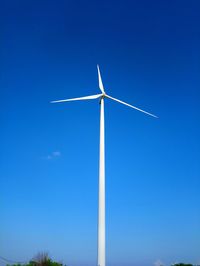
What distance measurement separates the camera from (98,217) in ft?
150

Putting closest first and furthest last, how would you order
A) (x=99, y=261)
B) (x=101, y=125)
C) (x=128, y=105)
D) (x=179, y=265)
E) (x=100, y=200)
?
(x=99, y=261) < (x=100, y=200) < (x=101, y=125) < (x=128, y=105) < (x=179, y=265)

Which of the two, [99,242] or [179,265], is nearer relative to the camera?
[99,242]

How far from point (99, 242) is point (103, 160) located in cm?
1126

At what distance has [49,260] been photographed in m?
89.5

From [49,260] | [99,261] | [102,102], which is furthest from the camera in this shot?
[49,260]

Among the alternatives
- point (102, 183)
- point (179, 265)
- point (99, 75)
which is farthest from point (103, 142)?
point (179, 265)

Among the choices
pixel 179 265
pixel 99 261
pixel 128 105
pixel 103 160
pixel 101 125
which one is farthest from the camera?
pixel 179 265

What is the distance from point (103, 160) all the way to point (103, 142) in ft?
9.47

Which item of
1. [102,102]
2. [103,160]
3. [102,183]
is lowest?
[102,183]

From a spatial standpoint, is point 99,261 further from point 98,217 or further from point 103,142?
point 103,142

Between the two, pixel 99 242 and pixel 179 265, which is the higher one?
pixel 179 265

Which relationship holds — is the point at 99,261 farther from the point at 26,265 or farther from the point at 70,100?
the point at 26,265

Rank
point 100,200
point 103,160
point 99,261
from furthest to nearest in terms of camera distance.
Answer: point 103,160 < point 100,200 < point 99,261

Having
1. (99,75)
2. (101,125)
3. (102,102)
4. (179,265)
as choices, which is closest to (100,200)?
(101,125)
